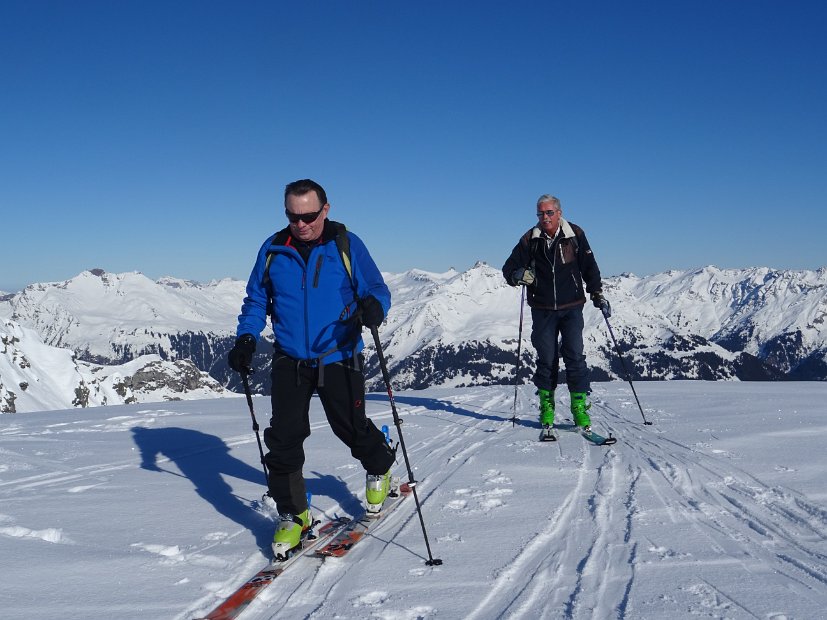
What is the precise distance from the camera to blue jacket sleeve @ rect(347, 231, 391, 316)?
5254 millimetres

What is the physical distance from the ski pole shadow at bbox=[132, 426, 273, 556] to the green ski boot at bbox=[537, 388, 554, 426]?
417cm

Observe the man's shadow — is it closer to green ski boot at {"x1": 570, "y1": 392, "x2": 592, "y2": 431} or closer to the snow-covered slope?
green ski boot at {"x1": 570, "y1": 392, "x2": 592, "y2": 431}

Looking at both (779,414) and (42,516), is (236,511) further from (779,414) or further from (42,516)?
(779,414)

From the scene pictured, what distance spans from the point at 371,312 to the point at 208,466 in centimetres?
451

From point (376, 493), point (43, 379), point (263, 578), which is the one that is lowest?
point (43, 379)

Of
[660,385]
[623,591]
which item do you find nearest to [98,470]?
[623,591]

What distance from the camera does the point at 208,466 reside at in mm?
8219

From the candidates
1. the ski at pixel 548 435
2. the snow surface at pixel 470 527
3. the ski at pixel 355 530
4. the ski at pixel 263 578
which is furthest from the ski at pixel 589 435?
the ski at pixel 263 578

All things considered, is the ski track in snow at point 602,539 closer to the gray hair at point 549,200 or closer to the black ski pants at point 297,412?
the black ski pants at point 297,412

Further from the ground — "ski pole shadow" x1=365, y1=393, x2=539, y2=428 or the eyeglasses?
the eyeglasses

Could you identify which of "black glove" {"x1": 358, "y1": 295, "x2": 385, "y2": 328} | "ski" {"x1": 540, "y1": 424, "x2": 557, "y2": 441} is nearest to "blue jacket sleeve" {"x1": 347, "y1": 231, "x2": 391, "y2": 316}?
"black glove" {"x1": 358, "y1": 295, "x2": 385, "y2": 328}

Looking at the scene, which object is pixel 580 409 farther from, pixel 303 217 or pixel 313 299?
pixel 303 217

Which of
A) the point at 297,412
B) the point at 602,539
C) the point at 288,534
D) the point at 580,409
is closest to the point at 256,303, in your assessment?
the point at 297,412

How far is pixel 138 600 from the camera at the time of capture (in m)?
4.03
